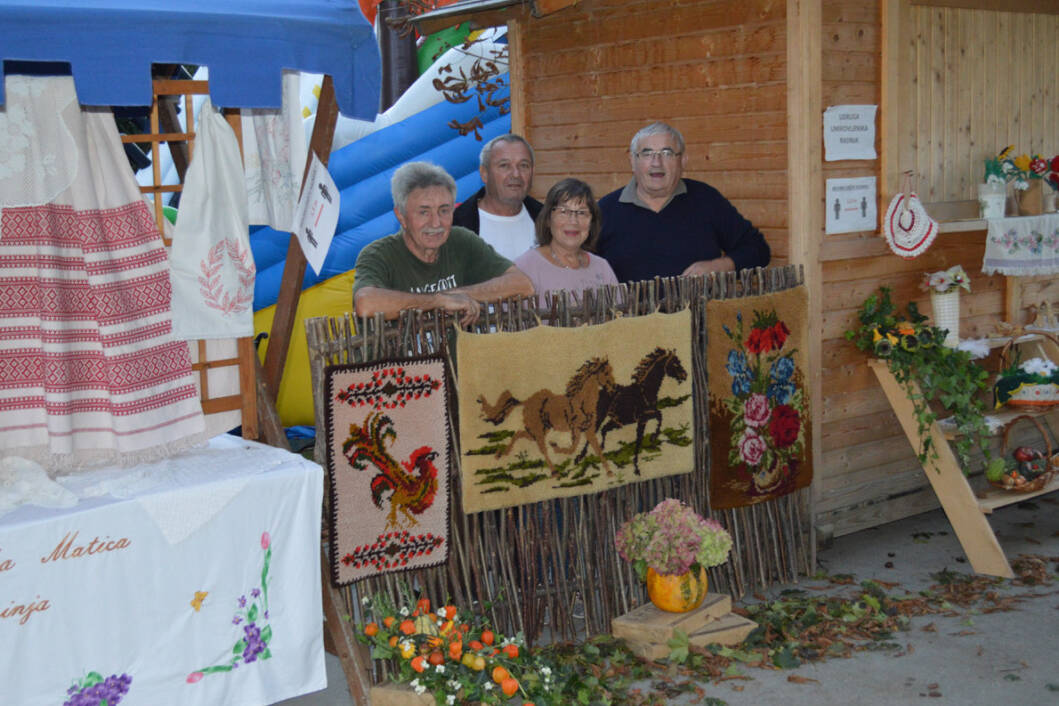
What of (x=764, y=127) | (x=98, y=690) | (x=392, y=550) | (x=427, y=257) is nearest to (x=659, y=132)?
(x=764, y=127)

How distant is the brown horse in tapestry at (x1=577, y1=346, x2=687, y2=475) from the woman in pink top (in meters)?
0.43

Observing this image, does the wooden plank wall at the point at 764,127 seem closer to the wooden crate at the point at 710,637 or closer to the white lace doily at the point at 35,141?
the wooden crate at the point at 710,637

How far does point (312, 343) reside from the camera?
3771 mm

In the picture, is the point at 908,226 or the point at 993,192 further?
the point at 993,192

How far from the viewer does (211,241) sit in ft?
11.6

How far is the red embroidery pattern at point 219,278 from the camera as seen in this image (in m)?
3.52

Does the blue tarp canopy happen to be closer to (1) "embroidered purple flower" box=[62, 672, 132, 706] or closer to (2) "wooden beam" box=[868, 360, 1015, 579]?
(1) "embroidered purple flower" box=[62, 672, 132, 706]

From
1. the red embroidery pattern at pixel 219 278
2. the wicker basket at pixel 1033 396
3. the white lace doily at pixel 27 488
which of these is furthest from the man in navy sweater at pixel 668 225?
the white lace doily at pixel 27 488

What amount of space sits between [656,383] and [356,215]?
3840mm

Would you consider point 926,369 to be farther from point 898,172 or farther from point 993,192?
point 993,192

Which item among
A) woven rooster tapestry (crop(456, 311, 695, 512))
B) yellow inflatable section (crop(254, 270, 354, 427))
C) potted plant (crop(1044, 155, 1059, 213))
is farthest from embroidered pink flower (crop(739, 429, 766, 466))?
yellow inflatable section (crop(254, 270, 354, 427))

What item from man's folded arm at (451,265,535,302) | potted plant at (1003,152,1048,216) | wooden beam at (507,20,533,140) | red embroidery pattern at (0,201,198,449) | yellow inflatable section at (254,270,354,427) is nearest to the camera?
red embroidery pattern at (0,201,198,449)

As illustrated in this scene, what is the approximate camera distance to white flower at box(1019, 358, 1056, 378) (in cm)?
553

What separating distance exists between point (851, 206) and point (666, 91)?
43.6 inches
